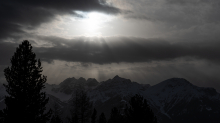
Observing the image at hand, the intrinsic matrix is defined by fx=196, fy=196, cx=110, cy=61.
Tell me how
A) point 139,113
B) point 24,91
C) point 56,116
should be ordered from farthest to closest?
point 56,116 < point 139,113 < point 24,91

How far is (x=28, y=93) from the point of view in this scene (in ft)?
78.1

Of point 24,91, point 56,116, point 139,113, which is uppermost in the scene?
point 24,91

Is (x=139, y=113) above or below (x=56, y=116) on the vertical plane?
above

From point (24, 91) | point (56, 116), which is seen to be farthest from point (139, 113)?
point (56, 116)

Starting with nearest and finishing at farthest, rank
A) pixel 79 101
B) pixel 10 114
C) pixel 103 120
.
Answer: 1. pixel 10 114
2. pixel 79 101
3. pixel 103 120

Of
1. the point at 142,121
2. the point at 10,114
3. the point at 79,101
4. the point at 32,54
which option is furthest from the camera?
the point at 79,101

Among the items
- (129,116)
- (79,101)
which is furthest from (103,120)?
(129,116)

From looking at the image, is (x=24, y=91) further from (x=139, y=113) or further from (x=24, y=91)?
(x=139, y=113)

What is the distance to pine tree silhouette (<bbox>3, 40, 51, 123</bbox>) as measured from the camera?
74.6ft

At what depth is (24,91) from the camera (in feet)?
78.2

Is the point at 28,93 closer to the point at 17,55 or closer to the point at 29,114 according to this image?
the point at 29,114

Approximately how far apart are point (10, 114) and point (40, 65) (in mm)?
6828

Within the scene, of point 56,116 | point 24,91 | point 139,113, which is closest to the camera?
point 24,91

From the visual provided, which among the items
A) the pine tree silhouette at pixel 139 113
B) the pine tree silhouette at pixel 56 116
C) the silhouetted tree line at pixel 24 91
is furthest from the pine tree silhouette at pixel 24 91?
the pine tree silhouette at pixel 56 116
